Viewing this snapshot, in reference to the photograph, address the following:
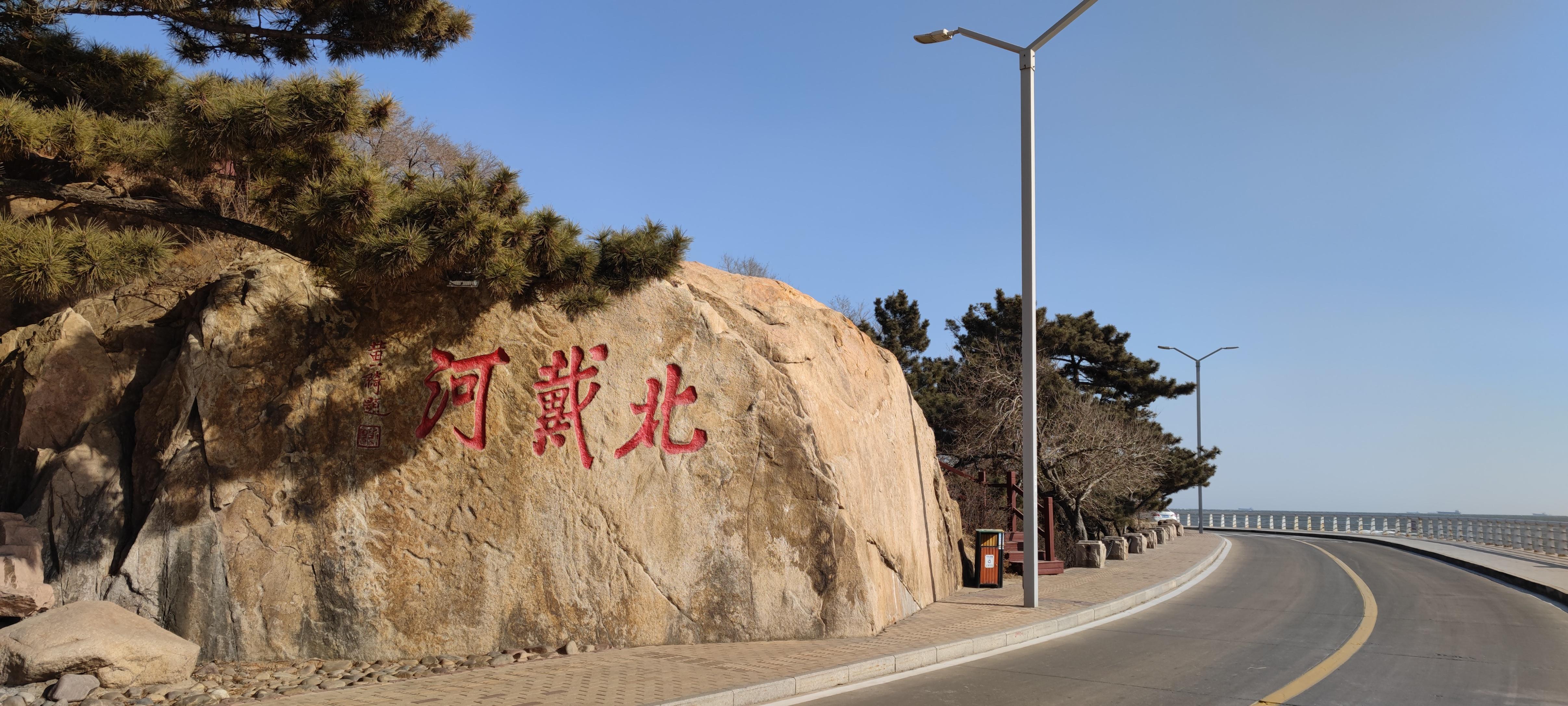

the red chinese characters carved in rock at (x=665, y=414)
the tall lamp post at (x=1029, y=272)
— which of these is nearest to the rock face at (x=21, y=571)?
the red chinese characters carved in rock at (x=665, y=414)

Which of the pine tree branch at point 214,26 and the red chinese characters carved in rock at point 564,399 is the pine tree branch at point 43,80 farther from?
the red chinese characters carved in rock at point 564,399

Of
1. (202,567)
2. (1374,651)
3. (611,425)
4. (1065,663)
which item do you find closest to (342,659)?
(202,567)

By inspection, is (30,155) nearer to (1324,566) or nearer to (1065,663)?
(1065,663)

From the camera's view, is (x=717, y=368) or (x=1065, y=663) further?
(x=717, y=368)

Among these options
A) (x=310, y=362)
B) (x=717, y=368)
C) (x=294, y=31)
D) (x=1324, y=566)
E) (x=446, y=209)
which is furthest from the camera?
(x=1324, y=566)

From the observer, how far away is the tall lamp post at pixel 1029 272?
12062mm

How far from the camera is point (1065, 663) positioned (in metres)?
8.85

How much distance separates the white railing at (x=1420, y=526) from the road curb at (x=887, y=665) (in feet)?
78.2

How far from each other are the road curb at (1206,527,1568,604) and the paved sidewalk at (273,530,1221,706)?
30.3 feet

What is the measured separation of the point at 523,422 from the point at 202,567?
325 centimetres

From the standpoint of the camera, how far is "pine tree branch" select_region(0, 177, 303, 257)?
8.84 metres

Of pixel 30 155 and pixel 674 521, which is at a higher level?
pixel 30 155

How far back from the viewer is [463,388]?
9.67 m

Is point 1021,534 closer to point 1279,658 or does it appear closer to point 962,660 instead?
point 1279,658
